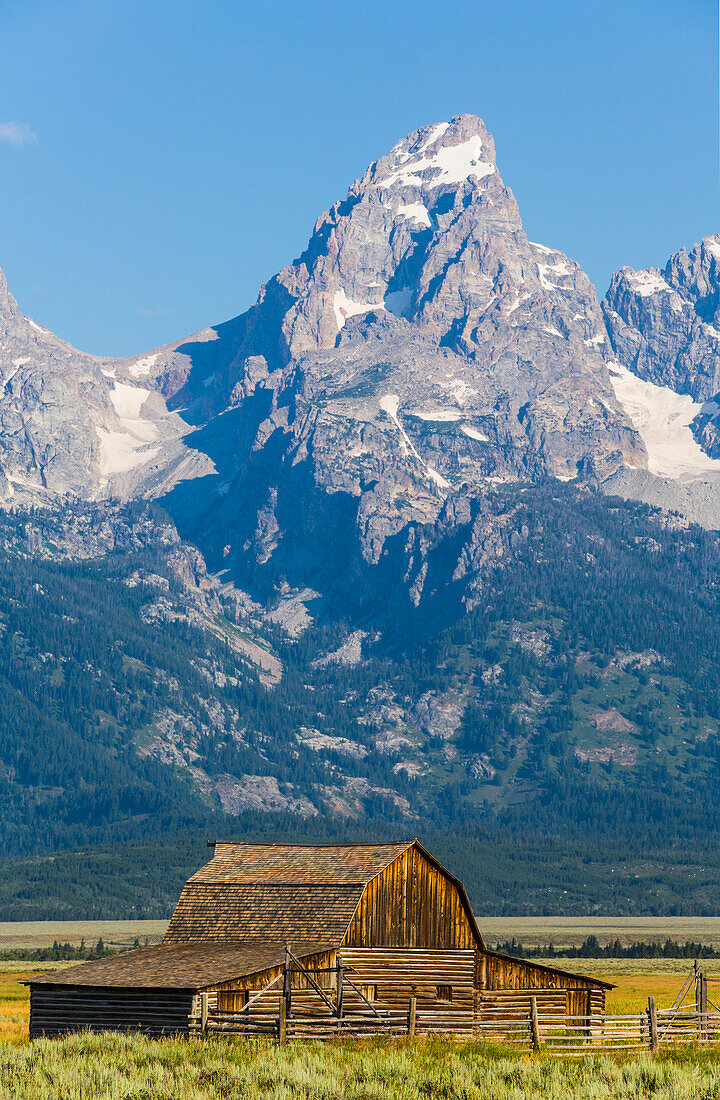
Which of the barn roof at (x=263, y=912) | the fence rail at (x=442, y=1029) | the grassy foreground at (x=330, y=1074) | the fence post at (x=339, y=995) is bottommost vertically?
the grassy foreground at (x=330, y=1074)

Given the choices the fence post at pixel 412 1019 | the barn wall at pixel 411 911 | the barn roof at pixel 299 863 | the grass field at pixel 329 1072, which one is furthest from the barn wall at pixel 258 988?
the barn roof at pixel 299 863

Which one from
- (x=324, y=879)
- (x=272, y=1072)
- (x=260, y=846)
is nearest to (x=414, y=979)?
(x=324, y=879)

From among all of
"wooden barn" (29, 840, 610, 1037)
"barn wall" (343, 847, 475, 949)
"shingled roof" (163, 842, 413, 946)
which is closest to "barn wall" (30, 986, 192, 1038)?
"wooden barn" (29, 840, 610, 1037)

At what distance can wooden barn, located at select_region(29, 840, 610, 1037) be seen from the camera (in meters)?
50.8

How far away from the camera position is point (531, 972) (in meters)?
65.7

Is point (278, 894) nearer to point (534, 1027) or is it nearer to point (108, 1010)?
point (108, 1010)

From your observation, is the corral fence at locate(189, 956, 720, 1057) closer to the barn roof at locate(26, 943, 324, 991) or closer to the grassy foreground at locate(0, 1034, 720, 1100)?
the barn roof at locate(26, 943, 324, 991)

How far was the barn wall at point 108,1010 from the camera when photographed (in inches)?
1980

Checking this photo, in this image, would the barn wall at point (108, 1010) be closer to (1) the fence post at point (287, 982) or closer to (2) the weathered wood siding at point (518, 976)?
(1) the fence post at point (287, 982)

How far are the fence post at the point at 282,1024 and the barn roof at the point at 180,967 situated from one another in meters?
2.49

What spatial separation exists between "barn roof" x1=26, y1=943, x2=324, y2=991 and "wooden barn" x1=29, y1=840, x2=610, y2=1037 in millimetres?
86

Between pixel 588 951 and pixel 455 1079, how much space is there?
124 metres

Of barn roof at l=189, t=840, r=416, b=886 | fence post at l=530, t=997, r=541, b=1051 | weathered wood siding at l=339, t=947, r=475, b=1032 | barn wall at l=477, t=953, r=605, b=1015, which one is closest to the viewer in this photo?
fence post at l=530, t=997, r=541, b=1051

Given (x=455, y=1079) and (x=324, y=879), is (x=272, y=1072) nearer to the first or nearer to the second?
(x=455, y=1079)
